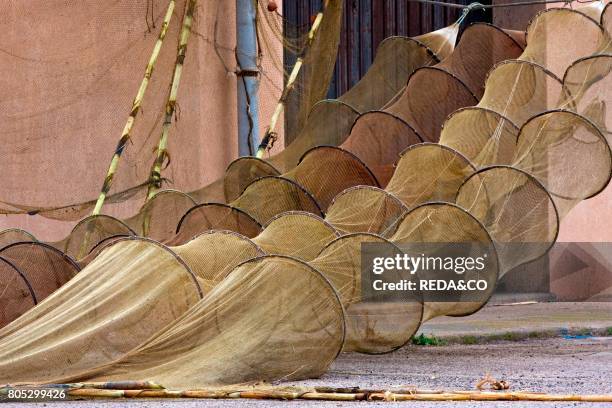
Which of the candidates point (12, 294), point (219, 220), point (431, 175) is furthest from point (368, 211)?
point (12, 294)

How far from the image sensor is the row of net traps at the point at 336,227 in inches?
290

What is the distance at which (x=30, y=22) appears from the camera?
12.0m

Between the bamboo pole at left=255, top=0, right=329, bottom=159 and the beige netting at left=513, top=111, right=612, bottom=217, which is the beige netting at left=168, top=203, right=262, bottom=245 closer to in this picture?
the bamboo pole at left=255, top=0, right=329, bottom=159

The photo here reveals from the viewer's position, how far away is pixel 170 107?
1162 cm

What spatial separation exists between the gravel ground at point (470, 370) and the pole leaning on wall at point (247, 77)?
3706mm

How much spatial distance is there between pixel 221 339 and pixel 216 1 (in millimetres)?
6216

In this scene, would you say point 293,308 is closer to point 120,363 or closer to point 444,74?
point 120,363

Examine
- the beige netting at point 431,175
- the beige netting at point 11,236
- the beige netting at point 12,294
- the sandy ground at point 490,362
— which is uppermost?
the beige netting at point 431,175

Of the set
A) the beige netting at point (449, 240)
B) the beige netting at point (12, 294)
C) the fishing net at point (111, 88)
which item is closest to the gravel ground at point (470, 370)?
the beige netting at point (449, 240)

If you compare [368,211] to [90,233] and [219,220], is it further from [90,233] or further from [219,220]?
[90,233]

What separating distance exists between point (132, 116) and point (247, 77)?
177 centimetres

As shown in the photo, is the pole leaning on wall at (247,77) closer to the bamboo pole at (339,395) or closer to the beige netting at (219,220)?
the beige netting at (219,220)

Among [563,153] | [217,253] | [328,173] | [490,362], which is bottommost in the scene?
[490,362]

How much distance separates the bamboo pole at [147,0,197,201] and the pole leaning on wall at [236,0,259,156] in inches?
29.0
